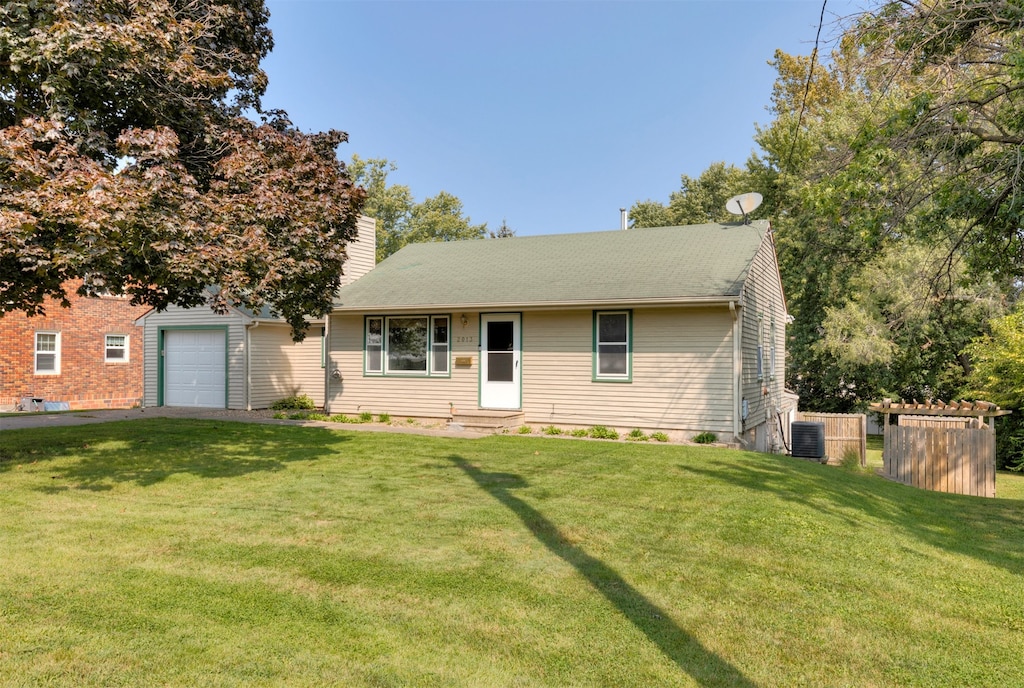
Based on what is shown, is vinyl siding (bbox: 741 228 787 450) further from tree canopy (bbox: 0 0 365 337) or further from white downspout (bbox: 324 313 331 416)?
white downspout (bbox: 324 313 331 416)

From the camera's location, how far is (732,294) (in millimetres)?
11641

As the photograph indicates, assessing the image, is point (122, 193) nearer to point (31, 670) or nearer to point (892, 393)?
point (31, 670)

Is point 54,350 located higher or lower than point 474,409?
higher

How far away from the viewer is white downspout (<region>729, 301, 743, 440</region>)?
1186 centimetres

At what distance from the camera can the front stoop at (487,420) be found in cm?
1306

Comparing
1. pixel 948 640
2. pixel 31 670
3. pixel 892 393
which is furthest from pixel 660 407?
pixel 892 393

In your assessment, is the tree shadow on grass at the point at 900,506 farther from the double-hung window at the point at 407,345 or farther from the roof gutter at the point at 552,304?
the double-hung window at the point at 407,345

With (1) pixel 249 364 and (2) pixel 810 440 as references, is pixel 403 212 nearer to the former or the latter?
(1) pixel 249 364

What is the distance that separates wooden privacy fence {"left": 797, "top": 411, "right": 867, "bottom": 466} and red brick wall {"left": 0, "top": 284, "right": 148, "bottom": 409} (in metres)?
20.8

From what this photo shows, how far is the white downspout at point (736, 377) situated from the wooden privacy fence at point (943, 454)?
2.59 m

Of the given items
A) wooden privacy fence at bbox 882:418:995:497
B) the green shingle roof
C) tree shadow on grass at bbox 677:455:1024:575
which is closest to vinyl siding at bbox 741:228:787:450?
the green shingle roof

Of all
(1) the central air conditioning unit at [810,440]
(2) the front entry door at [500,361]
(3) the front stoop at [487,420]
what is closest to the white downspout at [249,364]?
(3) the front stoop at [487,420]

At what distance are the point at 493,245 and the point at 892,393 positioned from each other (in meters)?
14.5

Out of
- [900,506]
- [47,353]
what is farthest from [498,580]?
[47,353]
